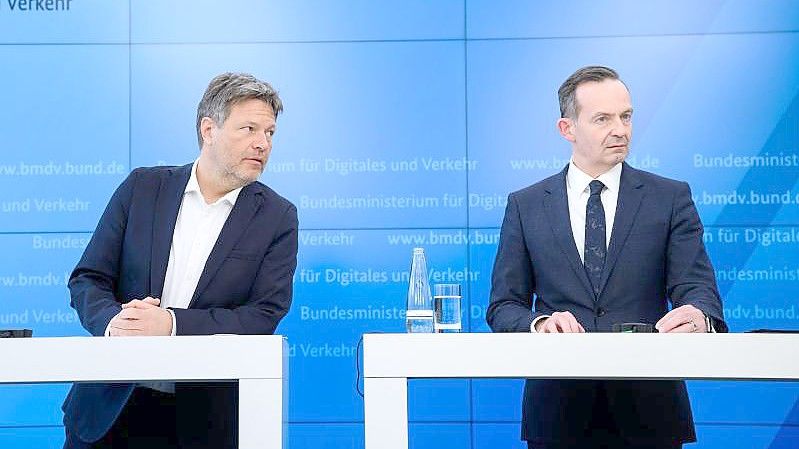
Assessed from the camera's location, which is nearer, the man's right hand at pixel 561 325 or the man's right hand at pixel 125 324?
the man's right hand at pixel 561 325

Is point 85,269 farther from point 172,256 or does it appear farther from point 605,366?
point 605,366

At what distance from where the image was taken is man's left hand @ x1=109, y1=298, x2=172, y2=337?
9.74 ft

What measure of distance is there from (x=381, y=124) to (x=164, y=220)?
1.93 m

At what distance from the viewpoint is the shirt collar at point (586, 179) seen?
11.5ft

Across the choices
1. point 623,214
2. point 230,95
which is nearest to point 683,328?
point 623,214

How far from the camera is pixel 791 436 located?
4816 mm

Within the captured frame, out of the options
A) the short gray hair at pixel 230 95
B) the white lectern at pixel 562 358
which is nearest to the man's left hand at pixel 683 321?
the white lectern at pixel 562 358

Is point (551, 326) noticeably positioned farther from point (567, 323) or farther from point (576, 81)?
point (576, 81)

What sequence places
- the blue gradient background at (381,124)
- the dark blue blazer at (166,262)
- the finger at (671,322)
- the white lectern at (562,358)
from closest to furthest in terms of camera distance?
the white lectern at (562,358), the finger at (671,322), the dark blue blazer at (166,262), the blue gradient background at (381,124)

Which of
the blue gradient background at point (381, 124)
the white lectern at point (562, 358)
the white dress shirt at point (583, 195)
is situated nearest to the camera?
the white lectern at point (562, 358)

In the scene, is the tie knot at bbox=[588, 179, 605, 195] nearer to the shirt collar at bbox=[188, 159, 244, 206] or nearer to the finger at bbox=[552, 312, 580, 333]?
the finger at bbox=[552, 312, 580, 333]

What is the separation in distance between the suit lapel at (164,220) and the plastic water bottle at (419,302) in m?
0.77

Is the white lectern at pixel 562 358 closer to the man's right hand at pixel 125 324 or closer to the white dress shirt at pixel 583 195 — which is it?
the man's right hand at pixel 125 324

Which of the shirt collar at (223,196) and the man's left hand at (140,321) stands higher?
the shirt collar at (223,196)
